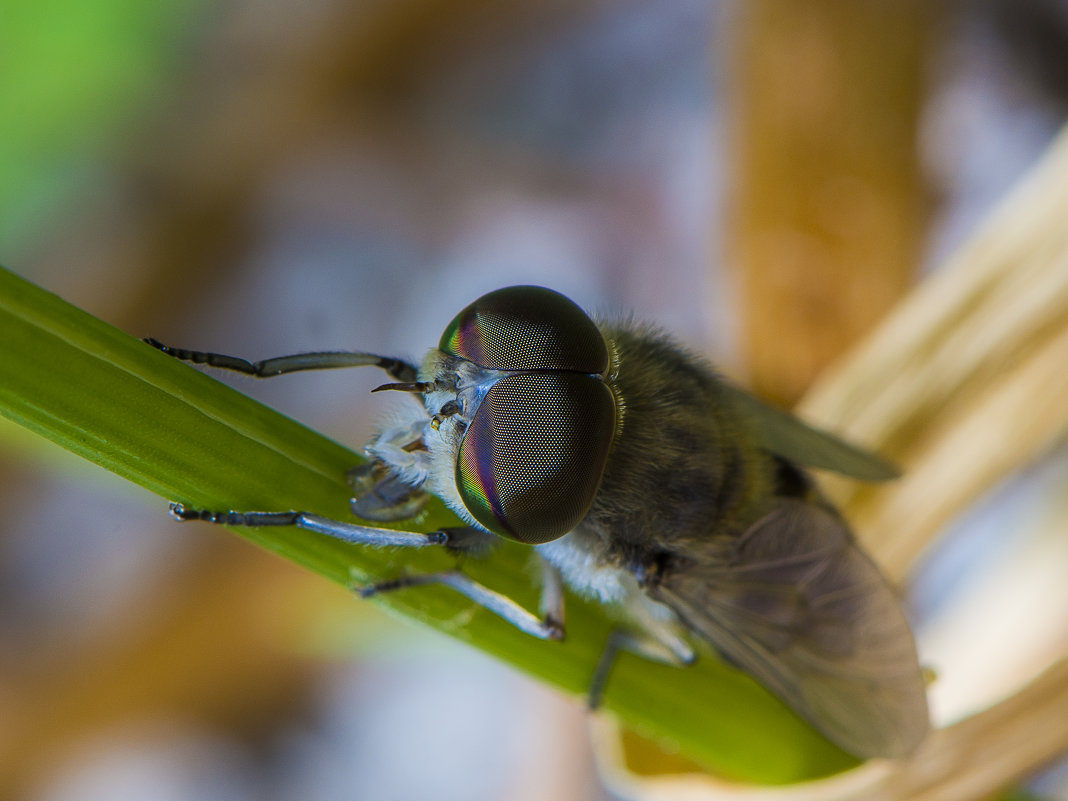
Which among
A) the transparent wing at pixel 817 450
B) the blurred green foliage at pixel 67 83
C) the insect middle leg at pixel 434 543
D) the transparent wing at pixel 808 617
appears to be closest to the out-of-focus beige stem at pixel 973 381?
the transparent wing at pixel 817 450

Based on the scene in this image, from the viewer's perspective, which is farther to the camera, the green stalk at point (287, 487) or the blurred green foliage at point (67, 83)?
the blurred green foliage at point (67, 83)

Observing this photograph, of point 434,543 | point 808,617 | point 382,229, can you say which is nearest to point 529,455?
point 434,543

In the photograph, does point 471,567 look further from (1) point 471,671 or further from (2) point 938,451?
(1) point 471,671

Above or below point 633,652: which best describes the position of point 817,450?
above

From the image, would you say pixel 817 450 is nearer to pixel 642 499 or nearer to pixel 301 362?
pixel 642 499

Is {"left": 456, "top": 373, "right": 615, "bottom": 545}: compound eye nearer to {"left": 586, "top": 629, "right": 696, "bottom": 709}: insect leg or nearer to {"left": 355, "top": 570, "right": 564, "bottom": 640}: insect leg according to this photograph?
{"left": 355, "top": 570, "right": 564, "bottom": 640}: insect leg

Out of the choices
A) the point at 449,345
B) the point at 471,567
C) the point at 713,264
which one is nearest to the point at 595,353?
the point at 449,345

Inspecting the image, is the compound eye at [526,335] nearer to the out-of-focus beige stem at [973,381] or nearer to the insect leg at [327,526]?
the insect leg at [327,526]
